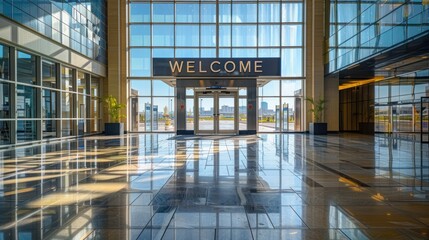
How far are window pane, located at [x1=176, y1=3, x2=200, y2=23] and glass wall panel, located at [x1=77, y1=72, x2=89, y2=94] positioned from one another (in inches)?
372

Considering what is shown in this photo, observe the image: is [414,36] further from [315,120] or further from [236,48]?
[236,48]

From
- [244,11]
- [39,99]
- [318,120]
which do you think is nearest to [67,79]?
[39,99]

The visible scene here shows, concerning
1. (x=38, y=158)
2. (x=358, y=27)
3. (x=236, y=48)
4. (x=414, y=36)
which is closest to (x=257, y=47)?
(x=236, y=48)

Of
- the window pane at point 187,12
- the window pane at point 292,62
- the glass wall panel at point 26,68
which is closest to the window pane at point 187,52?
the window pane at point 187,12

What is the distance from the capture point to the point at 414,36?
1484 cm

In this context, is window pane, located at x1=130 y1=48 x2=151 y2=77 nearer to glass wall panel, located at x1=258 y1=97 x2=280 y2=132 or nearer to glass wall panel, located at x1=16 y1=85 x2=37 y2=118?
glass wall panel, located at x1=258 y1=97 x2=280 y2=132

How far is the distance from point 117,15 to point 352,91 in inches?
835

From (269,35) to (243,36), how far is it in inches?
86.1

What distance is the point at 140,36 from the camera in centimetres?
3094

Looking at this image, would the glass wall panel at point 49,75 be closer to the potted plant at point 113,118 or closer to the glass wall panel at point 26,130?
the glass wall panel at point 26,130

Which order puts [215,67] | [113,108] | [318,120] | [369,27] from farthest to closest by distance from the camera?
[318,120]
[113,108]
[215,67]
[369,27]

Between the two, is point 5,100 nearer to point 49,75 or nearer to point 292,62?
point 49,75

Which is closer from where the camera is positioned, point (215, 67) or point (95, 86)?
point (215, 67)

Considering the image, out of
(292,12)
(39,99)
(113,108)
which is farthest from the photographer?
(292,12)
